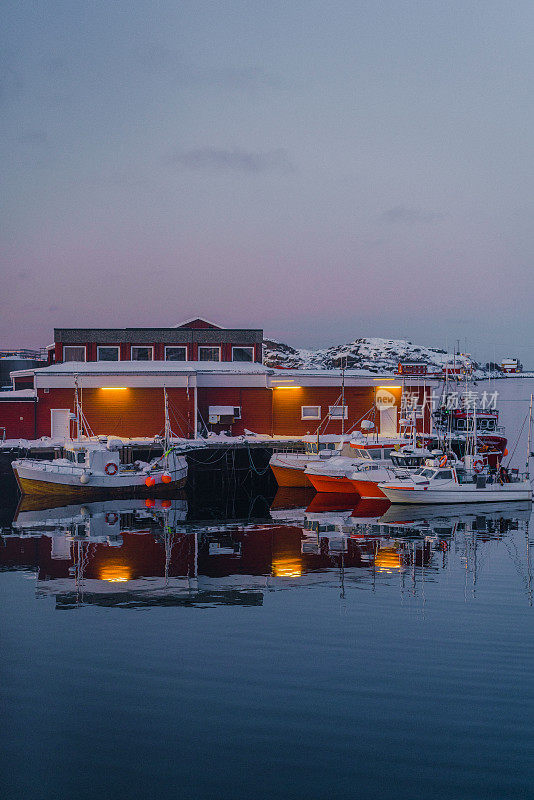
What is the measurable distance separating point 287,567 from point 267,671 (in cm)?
941

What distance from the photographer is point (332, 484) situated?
39781mm

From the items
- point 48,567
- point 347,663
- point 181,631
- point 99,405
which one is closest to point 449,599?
point 347,663

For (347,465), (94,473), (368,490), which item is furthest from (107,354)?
(368,490)

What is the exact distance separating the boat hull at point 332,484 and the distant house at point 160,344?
20.1 meters

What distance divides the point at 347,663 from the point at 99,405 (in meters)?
36.1

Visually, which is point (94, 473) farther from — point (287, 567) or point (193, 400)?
point (287, 567)

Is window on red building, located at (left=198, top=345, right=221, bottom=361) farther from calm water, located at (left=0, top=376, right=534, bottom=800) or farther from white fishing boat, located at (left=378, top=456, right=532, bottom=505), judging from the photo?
calm water, located at (left=0, top=376, right=534, bottom=800)

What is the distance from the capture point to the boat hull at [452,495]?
3469 centimetres

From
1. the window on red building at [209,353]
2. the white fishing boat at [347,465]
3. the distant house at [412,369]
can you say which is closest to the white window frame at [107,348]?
the window on red building at [209,353]

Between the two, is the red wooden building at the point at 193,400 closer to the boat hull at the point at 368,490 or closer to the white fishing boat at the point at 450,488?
the boat hull at the point at 368,490

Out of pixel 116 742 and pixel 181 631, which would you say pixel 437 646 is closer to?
pixel 181 631

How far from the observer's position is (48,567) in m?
23.4

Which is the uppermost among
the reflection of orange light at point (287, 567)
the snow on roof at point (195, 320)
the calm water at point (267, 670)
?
the snow on roof at point (195, 320)

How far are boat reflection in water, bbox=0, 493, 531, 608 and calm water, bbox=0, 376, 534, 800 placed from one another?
14 centimetres
